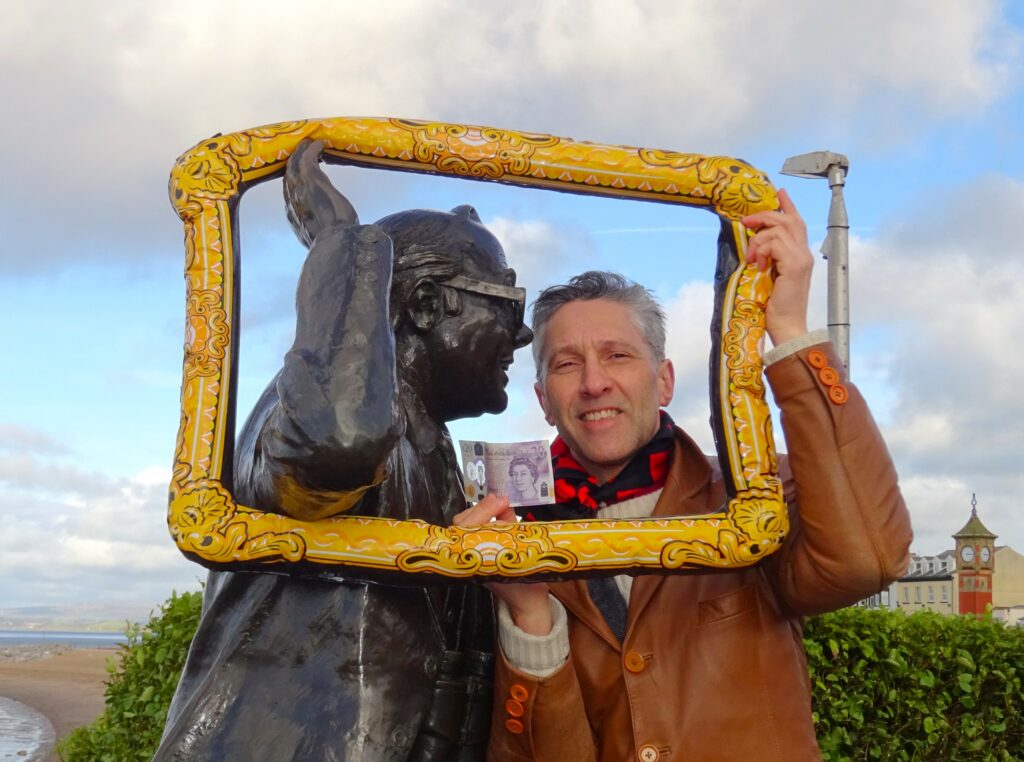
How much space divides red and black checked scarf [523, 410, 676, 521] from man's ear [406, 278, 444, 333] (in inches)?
30.2

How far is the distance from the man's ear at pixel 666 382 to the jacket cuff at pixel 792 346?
631 mm

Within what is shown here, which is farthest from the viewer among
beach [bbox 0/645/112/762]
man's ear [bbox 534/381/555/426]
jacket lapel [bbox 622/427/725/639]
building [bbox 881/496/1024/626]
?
building [bbox 881/496/1024/626]

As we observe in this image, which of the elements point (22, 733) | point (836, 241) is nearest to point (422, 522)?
→ point (836, 241)

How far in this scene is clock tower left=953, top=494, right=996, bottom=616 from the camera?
29703 mm

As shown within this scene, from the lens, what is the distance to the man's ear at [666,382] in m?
3.44

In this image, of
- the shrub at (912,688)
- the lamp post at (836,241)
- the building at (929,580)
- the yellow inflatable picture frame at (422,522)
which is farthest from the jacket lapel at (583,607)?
the building at (929,580)

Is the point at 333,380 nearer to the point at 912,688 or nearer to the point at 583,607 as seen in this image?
the point at 583,607

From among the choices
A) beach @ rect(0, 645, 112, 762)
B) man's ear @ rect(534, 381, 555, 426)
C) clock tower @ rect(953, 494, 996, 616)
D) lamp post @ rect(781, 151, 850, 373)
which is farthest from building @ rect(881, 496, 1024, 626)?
beach @ rect(0, 645, 112, 762)

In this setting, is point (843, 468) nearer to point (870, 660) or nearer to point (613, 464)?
point (613, 464)

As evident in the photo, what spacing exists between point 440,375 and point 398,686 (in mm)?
751

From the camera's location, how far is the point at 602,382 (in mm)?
3227

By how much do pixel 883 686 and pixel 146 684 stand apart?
188 inches

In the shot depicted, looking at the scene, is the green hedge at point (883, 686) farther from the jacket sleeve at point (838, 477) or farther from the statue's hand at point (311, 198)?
the statue's hand at point (311, 198)

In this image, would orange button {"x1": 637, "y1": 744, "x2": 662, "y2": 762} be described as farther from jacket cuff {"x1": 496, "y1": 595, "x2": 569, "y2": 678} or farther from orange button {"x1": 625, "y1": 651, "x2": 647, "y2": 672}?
jacket cuff {"x1": 496, "y1": 595, "x2": 569, "y2": 678}
